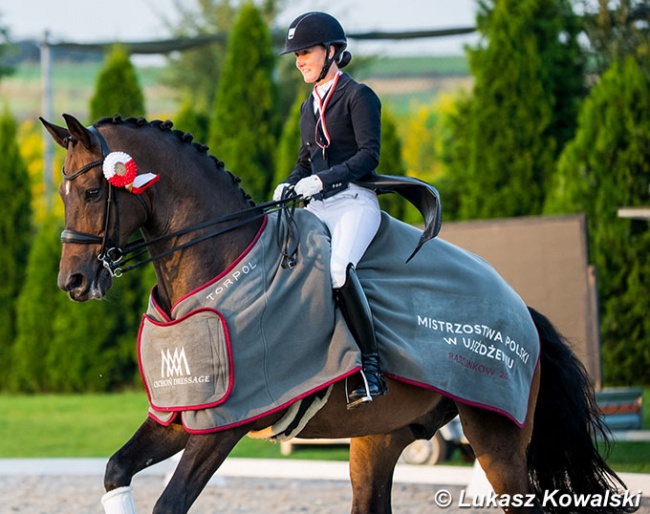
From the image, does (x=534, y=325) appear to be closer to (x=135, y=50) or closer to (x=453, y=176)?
(x=453, y=176)

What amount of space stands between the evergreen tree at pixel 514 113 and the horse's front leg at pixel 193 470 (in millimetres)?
9155

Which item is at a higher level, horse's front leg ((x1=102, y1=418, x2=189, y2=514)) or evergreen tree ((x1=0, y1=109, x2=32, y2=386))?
horse's front leg ((x1=102, y1=418, x2=189, y2=514))

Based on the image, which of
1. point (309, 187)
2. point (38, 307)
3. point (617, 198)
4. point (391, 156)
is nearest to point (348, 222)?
point (309, 187)

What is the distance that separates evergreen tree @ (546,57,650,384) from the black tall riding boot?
7.84 meters

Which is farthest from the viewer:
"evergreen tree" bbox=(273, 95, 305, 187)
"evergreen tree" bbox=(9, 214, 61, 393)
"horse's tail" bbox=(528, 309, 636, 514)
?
"evergreen tree" bbox=(9, 214, 61, 393)

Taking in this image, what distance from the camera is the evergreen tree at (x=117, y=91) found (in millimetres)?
15938

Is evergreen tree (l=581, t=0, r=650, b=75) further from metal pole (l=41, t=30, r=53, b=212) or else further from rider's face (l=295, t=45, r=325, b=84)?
rider's face (l=295, t=45, r=325, b=84)

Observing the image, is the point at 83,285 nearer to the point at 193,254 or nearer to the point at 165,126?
the point at 193,254

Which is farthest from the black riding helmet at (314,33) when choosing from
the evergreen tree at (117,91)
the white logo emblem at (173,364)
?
the evergreen tree at (117,91)

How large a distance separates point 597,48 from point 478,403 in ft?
39.5

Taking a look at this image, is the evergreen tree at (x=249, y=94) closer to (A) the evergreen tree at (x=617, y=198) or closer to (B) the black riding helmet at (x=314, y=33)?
(A) the evergreen tree at (x=617, y=198)

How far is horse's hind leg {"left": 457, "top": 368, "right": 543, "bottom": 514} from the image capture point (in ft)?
17.5

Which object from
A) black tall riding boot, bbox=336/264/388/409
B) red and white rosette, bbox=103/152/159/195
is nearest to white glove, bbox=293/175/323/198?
black tall riding boot, bbox=336/264/388/409

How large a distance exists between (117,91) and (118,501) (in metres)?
12.2
